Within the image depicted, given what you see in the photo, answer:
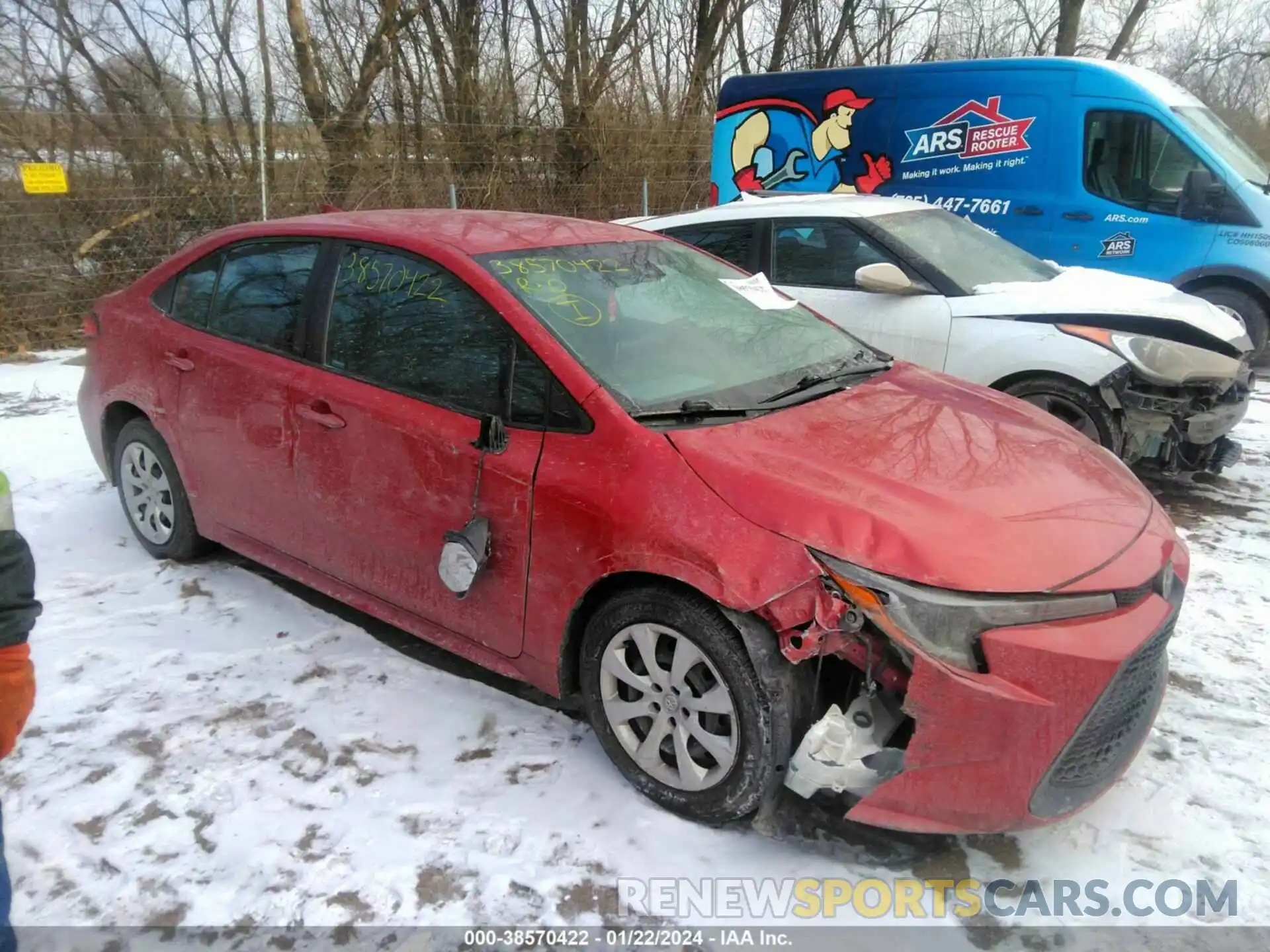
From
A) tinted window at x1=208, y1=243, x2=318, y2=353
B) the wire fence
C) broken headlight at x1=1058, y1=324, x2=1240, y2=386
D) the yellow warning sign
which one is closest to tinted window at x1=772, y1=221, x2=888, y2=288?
broken headlight at x1=1058, y1=324, x2=1240, y2=386

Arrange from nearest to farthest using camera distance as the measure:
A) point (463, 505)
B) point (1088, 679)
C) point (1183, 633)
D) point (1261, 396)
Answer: point (1088, 679) → point (463, 505) → point (1183, 633) → point (1261, 396)

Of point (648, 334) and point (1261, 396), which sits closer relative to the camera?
point (648, 334)

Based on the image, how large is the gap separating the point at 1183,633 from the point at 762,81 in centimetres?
782

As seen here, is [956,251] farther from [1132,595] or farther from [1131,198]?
[1132,595]

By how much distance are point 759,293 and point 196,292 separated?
95.5 inches

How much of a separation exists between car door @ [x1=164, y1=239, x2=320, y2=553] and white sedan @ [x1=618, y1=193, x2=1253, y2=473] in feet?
10.1

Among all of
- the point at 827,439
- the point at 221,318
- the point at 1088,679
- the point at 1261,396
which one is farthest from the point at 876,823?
the point at 1261,396

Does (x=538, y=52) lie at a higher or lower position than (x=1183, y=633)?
higher

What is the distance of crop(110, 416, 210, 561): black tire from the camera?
411cm

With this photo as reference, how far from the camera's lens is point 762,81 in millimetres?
9797

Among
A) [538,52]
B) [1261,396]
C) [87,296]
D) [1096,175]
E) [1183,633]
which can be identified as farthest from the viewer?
[538,52]

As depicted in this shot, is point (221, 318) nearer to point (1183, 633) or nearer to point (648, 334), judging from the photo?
point (648, 334)

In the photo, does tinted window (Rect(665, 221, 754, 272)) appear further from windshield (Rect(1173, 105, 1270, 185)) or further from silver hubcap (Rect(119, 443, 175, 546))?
windshield (Rect(1173, 105, 1270, 185))

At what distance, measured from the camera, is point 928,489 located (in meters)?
2.55
